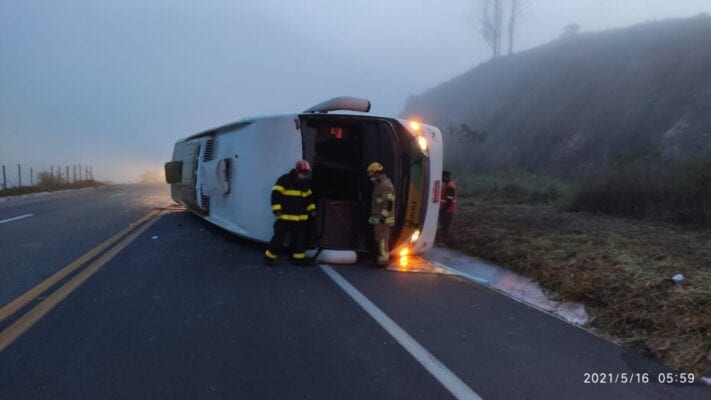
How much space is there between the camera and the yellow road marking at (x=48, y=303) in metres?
Answer: 4.22

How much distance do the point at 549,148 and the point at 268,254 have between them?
770 inches

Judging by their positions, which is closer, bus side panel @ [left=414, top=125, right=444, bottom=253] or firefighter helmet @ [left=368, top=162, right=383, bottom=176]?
firefighter helmet @ [left=368, top=162, right=383, bottom=176]

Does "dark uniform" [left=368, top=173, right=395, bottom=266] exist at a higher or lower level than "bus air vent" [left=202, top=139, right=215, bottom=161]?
lower

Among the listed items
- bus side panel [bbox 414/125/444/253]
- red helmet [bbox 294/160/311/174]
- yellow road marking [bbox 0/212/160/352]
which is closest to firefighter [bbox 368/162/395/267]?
bus side panel [bbox 414/125/444/253]

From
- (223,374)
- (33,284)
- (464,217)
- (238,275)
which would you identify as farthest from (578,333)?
(464,217)

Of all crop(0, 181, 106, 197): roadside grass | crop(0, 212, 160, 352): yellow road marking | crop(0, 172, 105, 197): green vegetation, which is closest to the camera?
crop(0, 212, 160, 352): yellow road marking

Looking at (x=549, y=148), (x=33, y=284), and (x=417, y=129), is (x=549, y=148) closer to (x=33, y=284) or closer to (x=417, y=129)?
(x=417, y=129)

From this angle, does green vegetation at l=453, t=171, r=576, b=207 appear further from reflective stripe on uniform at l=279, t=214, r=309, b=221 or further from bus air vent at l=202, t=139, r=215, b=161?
bus air vent at l=202, t=139, r=215, b=161

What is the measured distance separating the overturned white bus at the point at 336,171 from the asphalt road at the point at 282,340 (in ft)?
2.67

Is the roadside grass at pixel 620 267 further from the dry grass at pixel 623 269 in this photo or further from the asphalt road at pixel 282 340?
the asphalt road at pixel 282 340

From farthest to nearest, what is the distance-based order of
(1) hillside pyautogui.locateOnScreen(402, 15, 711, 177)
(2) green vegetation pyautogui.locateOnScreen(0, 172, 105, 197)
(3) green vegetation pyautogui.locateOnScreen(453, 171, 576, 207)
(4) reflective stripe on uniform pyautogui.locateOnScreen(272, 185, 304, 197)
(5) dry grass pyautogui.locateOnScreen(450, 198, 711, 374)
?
1. (2) green vegetation pyautogui.locateOnScreen(0, 172, 105, 197)
2. (1) hillside pyautogui.locateOnScreen(402, 15, 711, 177)
3. (3) green vegetation pyautogui.locateOnScreen(453, 171, 576, 207)
4. (4) reflective stripe on uniform pyautogui.locateOnScreen(272, 185, 304, 197)
5. (5) dry grass pyautogui.locateOnScreen(450, 198, 711, 374)

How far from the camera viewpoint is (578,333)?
489 cm

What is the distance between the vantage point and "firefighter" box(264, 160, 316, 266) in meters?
7.12

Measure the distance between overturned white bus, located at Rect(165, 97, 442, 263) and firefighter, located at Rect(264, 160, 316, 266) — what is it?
33cm
